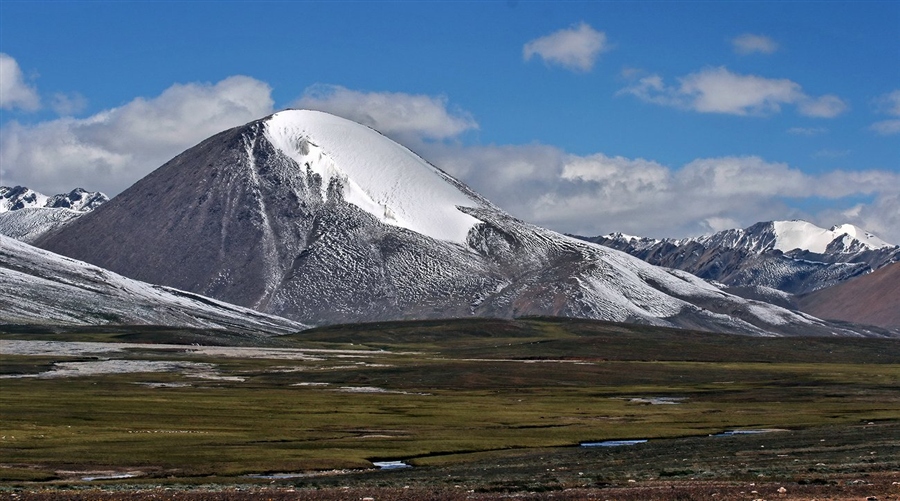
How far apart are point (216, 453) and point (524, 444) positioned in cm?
2123

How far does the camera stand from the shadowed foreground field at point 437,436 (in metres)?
54.8

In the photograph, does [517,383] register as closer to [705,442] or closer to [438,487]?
[705,442]

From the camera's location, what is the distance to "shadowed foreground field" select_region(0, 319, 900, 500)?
54.8 metres

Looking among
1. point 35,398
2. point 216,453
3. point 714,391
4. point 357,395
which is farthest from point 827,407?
point 35,398

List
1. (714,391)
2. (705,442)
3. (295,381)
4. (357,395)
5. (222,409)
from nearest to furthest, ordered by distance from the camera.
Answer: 1. (705,442)
2. (222,409)
3. (357,395)
4. (714,391)
5. (295,381)

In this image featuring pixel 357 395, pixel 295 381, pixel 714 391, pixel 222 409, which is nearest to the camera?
pixel 222 409

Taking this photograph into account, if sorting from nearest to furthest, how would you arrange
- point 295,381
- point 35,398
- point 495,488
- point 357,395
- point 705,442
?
1. point 495,488
2. point 705,442
3. point 35,398
4. point 357,395
5. point 295,381

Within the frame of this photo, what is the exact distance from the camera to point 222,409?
4193 inches

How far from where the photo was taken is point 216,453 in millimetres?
72750

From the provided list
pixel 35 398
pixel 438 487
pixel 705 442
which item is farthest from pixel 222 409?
pixel 438 487

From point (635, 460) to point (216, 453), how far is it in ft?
80.0

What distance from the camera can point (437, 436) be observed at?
8606cm

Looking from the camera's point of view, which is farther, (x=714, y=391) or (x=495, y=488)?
(x=714, y=391)

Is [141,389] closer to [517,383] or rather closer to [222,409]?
[222,409]
